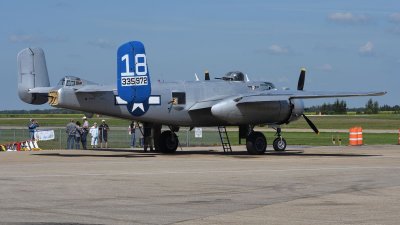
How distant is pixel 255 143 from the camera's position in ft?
118

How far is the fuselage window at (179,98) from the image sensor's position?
35.0 m

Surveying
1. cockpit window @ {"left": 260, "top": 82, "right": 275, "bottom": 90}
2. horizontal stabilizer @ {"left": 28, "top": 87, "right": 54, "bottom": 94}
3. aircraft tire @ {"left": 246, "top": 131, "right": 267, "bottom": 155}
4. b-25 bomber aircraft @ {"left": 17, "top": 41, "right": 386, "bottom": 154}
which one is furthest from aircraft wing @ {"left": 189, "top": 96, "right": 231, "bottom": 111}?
horizontal stabilizer @ {"left": 28, "top": 87, "right": 54, "bottom": 94}

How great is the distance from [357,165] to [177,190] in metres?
10.5

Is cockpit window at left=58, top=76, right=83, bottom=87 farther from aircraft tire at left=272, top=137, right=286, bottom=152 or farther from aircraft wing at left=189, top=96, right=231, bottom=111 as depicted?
aircraft tire at left=272, top=137, right=286, bottom=152

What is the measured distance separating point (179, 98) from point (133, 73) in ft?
12.4

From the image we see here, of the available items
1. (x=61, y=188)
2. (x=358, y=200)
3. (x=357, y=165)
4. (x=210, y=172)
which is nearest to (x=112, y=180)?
(x=61, y=188)

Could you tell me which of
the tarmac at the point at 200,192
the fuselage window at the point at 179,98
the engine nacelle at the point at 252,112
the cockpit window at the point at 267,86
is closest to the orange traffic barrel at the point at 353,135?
the cockpit window at the point at 267,86

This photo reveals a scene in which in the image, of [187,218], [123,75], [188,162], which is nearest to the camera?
[187,218]

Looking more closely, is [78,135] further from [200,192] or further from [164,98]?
[200,192]

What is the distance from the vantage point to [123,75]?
31.9 meters

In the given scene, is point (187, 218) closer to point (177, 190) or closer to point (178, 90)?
point (177, 190)

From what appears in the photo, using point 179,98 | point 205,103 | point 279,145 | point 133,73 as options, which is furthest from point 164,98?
point 279,145

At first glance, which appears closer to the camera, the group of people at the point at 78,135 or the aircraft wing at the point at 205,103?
the aircraft wing at the point at 205,103

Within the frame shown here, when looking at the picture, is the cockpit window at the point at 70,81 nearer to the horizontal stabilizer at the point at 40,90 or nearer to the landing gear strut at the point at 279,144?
the horizontal stabilizer at the point at 40,90
